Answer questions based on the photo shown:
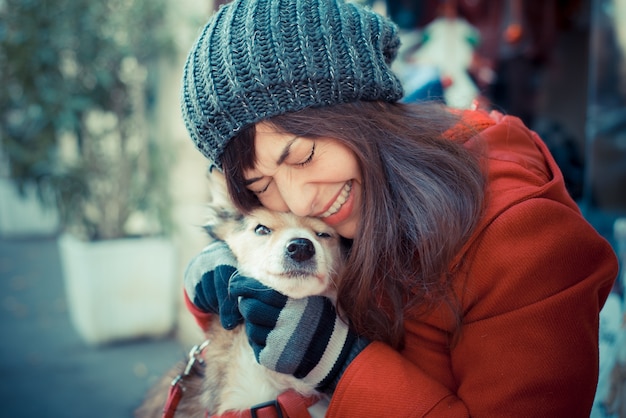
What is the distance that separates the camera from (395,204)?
1576 millimetres

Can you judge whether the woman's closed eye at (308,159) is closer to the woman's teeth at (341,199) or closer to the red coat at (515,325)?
the woman's teeth at (341,199)

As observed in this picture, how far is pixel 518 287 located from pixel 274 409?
0.89 metres

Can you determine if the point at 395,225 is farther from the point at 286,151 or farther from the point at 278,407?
the point at 278,407

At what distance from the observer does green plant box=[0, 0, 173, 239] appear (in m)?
5.01

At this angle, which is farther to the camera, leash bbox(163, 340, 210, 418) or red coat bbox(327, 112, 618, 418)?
leash bbox(163, 340, 210, 418)

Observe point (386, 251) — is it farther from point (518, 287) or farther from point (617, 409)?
point (617, 409)

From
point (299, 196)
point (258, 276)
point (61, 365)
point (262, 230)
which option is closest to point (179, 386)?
point (258, 276)

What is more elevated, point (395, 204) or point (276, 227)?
point (395, 204)

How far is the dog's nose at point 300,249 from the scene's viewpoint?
1751 millimetres

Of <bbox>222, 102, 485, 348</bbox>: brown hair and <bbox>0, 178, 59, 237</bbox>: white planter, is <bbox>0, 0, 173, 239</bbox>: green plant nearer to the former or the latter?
<bbox>222, 102, 485, 348</bbox>: brown hair

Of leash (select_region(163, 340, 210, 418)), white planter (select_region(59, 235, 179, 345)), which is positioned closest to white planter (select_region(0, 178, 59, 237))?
white planter (select_region(59, 235, 179, 345))

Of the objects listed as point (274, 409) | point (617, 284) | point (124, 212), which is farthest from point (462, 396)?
point (124, 212)

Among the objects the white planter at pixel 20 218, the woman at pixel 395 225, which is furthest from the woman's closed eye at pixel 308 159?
the white planter at pixel 20 218

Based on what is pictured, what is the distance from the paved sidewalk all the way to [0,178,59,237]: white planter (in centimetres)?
389
